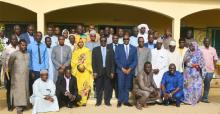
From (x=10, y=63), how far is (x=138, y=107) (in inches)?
123

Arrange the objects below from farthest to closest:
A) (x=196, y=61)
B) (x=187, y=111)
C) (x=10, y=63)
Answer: (x=196, y=61), (x=187, y=111), (x=10, y=63)

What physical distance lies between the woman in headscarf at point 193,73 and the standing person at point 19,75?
13.2 ft

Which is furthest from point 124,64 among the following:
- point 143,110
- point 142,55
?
point 143,110

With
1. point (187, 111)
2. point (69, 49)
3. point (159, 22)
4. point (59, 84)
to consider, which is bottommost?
point (187, 111)

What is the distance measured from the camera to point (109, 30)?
39.8 feet

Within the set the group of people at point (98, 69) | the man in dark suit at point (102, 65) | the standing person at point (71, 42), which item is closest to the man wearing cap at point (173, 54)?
the group of people at point (98, 69)

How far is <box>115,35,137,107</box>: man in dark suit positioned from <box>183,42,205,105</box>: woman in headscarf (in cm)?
149

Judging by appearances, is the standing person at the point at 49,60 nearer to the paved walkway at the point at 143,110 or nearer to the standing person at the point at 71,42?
the standing person at the point at 71,42

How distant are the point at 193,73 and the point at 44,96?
3.84 metres

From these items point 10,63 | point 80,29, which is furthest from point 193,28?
point 10,63

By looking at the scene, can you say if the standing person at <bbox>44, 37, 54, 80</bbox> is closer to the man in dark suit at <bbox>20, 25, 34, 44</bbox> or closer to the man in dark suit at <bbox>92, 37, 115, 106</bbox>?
the man in dark suit at <bbox>20, 25, 34, 44</bbox>

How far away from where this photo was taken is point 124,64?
1092 centimetres

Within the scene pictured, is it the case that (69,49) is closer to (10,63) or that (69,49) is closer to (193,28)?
(10,63)

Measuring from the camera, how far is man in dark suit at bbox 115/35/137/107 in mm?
10867
